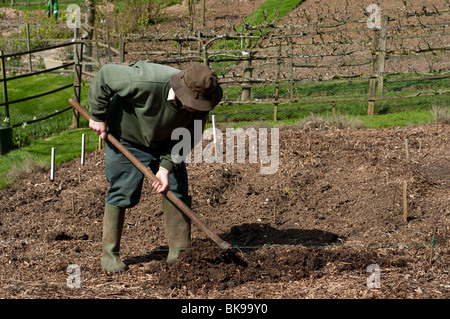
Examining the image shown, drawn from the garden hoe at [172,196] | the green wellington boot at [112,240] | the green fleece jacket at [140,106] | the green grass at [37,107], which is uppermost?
the green fleece jacket at [140,106]

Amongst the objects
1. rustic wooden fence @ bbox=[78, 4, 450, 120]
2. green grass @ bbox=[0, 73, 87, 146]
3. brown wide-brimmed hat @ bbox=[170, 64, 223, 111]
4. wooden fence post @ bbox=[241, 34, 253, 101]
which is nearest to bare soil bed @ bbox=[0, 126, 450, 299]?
brown wide-brimmed hat @ bbox=[170, 64, 223, 111]

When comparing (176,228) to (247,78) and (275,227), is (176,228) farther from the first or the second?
(247,78)

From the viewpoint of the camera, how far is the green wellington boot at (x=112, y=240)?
4535mm

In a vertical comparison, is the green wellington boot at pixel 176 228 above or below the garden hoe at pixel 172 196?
below

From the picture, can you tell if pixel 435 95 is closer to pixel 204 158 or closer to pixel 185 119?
pixel 204 158

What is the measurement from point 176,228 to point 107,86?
122cm

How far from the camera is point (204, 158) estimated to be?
7.42 m

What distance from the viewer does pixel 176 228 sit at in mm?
4641

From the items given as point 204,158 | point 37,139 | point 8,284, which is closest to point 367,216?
point 204,158

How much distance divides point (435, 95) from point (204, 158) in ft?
19.5

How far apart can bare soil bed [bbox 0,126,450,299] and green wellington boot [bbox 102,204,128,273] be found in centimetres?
10

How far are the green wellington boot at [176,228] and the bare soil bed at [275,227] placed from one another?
0.14 m

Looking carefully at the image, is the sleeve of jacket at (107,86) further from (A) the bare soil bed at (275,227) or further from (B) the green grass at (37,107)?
(B) the green grass at (37,107)

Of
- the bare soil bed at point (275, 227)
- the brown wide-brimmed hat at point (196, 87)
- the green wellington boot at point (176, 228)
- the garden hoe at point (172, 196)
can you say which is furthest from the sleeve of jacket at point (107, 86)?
the bare soil bed at point (275, 227)
